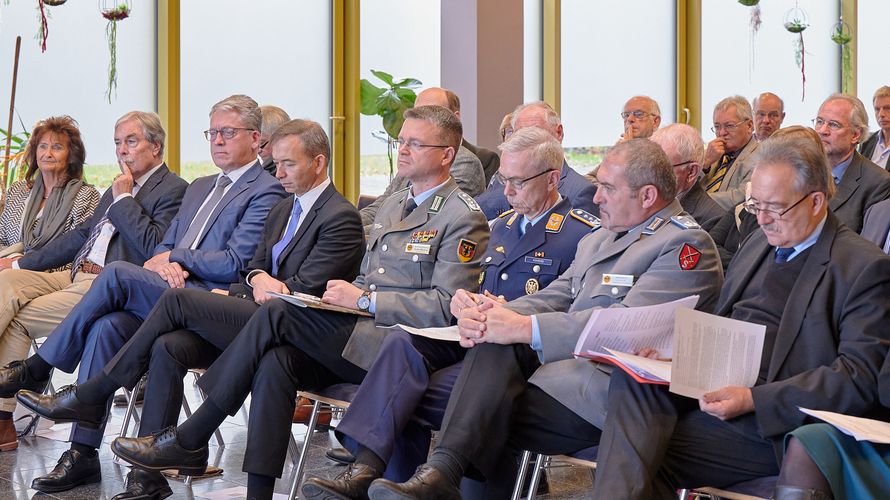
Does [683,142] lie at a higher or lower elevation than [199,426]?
higher

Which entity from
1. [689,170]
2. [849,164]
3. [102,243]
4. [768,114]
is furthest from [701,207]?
[768,114]

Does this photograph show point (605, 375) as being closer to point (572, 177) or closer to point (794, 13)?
point (572, 177)

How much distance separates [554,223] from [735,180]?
216cm

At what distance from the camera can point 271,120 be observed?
5301 mm

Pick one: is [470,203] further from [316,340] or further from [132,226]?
[132,226]

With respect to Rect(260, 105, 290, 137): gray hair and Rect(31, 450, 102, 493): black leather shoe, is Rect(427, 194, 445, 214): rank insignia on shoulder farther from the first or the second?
Rect(260, 105, 290, 137): gray hair

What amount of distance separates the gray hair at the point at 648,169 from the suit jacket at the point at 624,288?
6cm

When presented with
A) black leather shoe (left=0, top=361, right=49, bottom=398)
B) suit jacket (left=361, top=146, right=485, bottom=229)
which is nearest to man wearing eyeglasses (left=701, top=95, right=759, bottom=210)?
suit jacket (left=361, top=146, right=485, bottom=229)

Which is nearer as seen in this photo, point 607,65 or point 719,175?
point 719,175

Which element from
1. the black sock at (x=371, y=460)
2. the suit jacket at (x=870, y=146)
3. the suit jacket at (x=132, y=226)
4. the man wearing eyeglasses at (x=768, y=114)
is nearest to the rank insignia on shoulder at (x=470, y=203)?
the black sock at (x=371, y=460)

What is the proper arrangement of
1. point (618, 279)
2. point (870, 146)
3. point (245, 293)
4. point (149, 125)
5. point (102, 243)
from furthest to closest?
point (870, 146), point (149, 125), point (102, 243), point (245, 293), point (618, 279)

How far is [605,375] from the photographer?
8.67 feet

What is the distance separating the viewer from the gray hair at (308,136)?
13.0ft

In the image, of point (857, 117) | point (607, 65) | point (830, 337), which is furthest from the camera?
point (607, 65)
